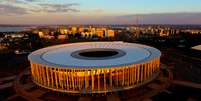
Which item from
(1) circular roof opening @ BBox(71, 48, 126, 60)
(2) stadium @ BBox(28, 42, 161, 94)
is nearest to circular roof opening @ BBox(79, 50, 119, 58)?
(1) circular roof opening @ BBox(71, 48, 126, 60)

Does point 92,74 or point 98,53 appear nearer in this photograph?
point 92,74

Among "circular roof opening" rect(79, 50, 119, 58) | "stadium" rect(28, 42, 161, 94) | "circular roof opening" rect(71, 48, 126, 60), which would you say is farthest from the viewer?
"circular roof opening" rect(79, 50, 119, 58)

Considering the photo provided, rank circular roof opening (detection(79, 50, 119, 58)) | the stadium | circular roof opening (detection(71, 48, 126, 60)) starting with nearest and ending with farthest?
the stadium → circular roof opening (detection(71, 48, 126, 60)) → circular roof opening (detection(79, 50, 119, 58))

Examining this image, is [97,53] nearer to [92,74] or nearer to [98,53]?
[98,53]

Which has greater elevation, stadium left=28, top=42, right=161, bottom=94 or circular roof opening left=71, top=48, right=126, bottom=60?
circular roof opening left=71, top=48, right=126, bottom=60

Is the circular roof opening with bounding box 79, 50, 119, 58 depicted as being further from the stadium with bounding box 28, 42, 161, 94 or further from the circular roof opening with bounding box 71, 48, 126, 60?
the stadium with bounding box 28, 42, 161, 94

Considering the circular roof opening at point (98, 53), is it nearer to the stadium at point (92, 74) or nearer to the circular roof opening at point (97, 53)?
the circular roof opening at point (97, 53)

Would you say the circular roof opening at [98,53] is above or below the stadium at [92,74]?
above

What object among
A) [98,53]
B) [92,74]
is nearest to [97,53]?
[98,53]

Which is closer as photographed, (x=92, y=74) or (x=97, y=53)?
(x=92, y=74)

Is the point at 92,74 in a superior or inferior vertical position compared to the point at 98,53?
inferior

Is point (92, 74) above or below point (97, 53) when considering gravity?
below

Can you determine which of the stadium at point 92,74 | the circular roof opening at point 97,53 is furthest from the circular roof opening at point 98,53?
the stadium at point 92,74
